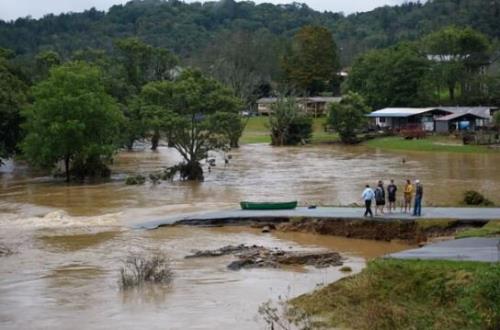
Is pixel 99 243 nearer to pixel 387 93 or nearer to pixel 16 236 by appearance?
pixel 16 236

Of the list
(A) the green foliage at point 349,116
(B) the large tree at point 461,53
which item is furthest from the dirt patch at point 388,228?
(B) the large tree at point 461,53

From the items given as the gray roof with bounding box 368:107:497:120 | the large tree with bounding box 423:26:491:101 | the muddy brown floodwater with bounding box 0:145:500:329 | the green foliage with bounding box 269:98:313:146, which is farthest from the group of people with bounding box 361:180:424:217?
the large tree with bounding box 423:26:491:101

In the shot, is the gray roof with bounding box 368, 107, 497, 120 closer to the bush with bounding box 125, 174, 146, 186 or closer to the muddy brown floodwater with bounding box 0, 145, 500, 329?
the muddy brown floodwater with bounding box 0, 145, 500, 329

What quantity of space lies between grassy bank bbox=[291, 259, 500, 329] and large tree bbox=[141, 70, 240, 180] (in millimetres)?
37804

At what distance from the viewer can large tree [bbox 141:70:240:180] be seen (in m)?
60.1

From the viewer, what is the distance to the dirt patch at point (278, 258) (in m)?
28.6

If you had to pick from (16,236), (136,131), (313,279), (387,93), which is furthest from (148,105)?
(387,93)

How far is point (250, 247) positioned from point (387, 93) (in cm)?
8201

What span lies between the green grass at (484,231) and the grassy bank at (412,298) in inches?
241

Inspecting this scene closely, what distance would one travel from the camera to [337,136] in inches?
4092

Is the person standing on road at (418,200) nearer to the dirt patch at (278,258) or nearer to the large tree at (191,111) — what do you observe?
the dirt patch at (278,258)

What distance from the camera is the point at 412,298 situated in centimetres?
2086

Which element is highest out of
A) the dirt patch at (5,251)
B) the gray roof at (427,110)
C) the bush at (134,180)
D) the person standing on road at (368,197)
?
the gray roof at (427,110)

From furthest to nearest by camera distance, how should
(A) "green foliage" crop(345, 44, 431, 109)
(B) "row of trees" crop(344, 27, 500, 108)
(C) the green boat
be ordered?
(A) "green foliage" crop(345, 44, 431, 109) → (B) "row of trees" crop(344, 27, 500, 108) → (C) the green boat
